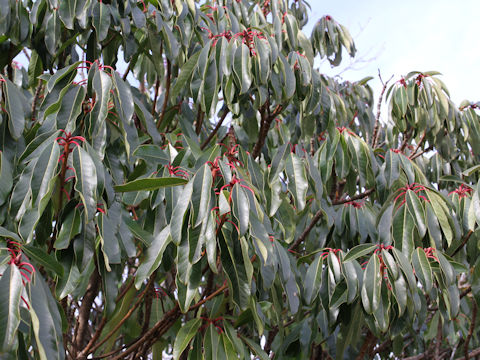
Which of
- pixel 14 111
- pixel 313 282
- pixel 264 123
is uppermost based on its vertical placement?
pixel 14 111

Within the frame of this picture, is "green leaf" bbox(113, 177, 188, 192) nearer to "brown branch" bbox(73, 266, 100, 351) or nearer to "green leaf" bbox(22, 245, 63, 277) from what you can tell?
"green leaf" bbox(22, 245, 63, 277)

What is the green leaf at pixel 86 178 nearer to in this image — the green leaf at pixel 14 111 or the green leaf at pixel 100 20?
the green leaf at pixel 14 111

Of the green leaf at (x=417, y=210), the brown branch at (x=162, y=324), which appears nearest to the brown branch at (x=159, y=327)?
the brown branch at (x=162, y=324)

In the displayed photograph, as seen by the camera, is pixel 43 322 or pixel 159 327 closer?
pixel 43 322

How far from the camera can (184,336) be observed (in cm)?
181

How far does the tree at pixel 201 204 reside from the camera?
4.89ft

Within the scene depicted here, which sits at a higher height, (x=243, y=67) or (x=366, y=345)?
(x=243, y=67)

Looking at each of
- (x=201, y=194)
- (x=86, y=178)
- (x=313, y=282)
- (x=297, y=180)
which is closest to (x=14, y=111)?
(x=86, y=178)

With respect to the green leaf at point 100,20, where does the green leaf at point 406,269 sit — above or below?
below

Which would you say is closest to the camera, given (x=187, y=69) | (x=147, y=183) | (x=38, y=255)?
(x=38, y=255)

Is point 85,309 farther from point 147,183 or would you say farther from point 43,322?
point 43,322

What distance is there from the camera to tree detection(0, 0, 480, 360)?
1.49 metres

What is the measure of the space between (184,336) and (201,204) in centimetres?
56

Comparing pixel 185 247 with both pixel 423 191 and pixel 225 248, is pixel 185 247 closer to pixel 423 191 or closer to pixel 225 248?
pixel 225 248
